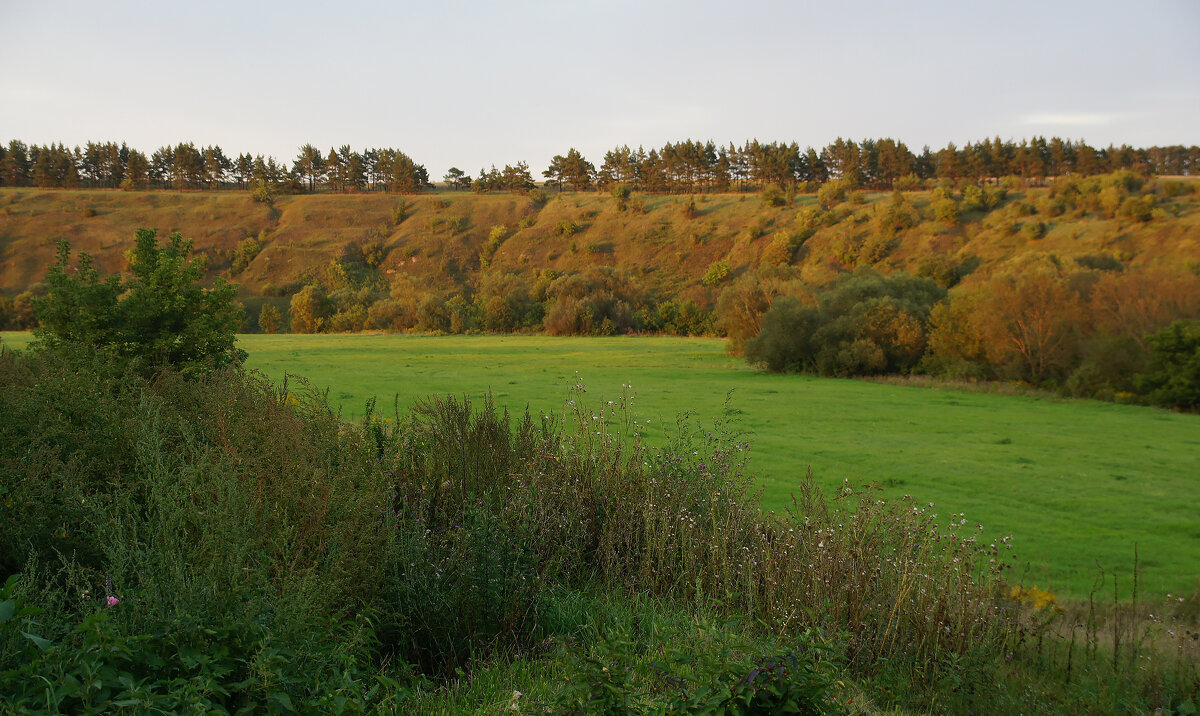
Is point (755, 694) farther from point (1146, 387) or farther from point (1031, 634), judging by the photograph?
point (1146, 387)

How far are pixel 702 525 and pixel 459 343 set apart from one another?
46043 mm

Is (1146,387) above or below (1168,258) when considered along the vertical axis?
below

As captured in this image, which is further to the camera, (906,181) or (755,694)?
(906,181)

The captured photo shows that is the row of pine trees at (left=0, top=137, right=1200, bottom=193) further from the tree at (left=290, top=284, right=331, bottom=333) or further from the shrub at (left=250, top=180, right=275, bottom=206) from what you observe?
the tree at (left=290, top=284, right=331, bottom=333)

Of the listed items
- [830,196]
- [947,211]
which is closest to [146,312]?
[947,211]

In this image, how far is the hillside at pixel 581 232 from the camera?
70.1 meters

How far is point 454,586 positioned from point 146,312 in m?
6.11

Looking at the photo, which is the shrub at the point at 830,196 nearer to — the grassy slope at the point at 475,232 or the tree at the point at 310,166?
the grassy slope at the point at 475,232

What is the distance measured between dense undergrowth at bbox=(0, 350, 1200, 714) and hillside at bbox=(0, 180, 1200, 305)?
196ft

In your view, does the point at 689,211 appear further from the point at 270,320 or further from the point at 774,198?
the point at 270,320

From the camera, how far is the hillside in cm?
7006

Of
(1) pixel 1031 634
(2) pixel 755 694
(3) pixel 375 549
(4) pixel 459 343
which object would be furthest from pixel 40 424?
(4) pixel 459 343

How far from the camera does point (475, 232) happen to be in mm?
105812

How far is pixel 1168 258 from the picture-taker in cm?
5491
